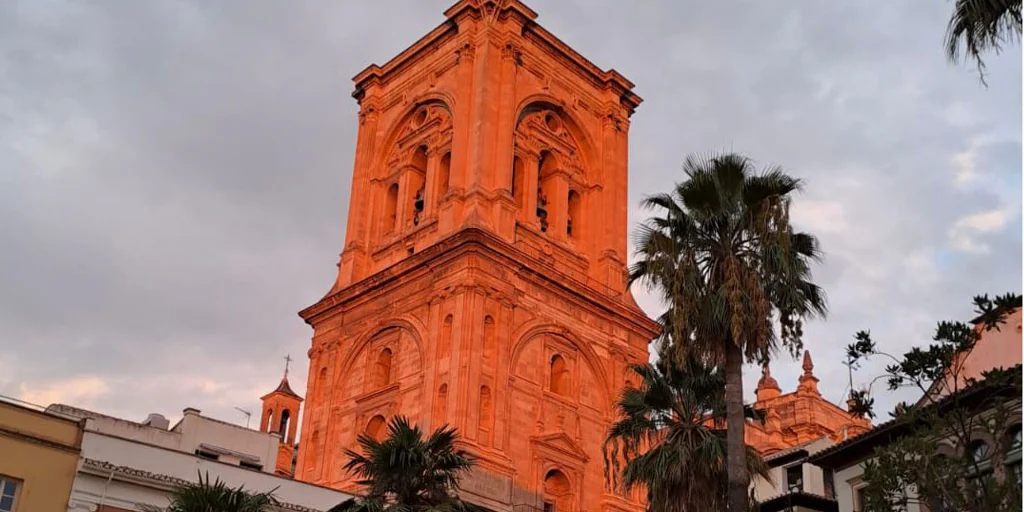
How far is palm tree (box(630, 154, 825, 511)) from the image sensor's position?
2302cm

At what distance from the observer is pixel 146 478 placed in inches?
1165

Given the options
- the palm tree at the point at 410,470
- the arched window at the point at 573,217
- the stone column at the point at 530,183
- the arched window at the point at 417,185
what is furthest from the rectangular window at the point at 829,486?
the arched window at the point at 417,185

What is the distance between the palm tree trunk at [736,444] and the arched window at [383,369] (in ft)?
77.4

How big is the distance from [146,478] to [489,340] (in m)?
15.0

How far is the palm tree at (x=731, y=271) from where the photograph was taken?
23016mm

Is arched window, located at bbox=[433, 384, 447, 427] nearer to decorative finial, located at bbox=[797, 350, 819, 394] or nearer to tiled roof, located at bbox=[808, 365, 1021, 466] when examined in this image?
tiled roof, located at bbox=[808, 365, 1021, 466]

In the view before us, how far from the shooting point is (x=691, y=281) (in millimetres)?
23797

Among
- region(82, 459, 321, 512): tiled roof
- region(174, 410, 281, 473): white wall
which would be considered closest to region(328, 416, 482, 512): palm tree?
region(82, 459, 321, 512): tiled roof

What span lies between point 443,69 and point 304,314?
10.9 meters

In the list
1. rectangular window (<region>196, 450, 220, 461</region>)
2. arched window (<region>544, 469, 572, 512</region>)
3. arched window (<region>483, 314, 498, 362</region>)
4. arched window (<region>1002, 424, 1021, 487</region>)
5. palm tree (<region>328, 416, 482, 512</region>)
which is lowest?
palm tree (<region>328, 416, 482, 512</region>)

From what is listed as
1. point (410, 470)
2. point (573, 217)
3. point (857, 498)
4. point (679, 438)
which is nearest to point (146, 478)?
point (410, 470)

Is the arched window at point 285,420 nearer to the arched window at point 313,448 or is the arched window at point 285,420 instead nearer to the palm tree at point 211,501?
the arched window at point 313,448

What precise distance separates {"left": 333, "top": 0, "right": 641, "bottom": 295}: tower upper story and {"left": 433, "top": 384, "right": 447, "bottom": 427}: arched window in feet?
20.0

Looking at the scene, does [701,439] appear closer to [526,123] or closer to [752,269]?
[752,269]
